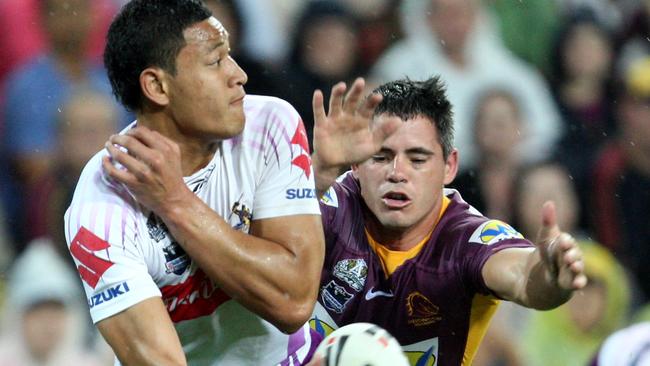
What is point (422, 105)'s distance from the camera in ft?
15.6

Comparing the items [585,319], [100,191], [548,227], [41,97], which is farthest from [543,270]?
[41,97]

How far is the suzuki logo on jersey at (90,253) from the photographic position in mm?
3590

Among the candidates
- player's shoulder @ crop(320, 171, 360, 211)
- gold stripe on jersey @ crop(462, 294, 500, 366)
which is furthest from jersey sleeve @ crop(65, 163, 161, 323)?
gold stripe on jersey @ crop(462, 294, 500, 366)

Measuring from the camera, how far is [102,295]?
3590 mm

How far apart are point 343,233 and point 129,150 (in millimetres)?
1306

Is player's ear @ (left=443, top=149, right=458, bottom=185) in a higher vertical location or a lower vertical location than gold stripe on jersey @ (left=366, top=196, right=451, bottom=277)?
higher

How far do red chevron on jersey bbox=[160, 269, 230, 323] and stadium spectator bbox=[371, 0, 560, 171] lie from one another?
3.16m

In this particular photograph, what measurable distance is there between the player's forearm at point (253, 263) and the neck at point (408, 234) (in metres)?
0.95

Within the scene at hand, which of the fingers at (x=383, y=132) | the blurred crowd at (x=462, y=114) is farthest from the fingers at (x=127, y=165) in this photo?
the blurred crowd at (x=462, y=114)

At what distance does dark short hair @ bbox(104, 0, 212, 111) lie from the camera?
366cm

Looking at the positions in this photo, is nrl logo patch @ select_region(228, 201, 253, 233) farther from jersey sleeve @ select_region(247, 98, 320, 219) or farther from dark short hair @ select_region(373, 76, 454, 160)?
dark short hair @ select_region(373, 76, 454, 160)

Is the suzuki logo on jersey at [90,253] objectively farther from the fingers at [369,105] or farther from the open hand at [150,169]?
the fingers at [369,105]

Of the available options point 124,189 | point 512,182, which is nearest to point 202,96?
point 124,189

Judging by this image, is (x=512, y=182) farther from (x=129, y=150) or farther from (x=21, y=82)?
(x=129, y=150)
